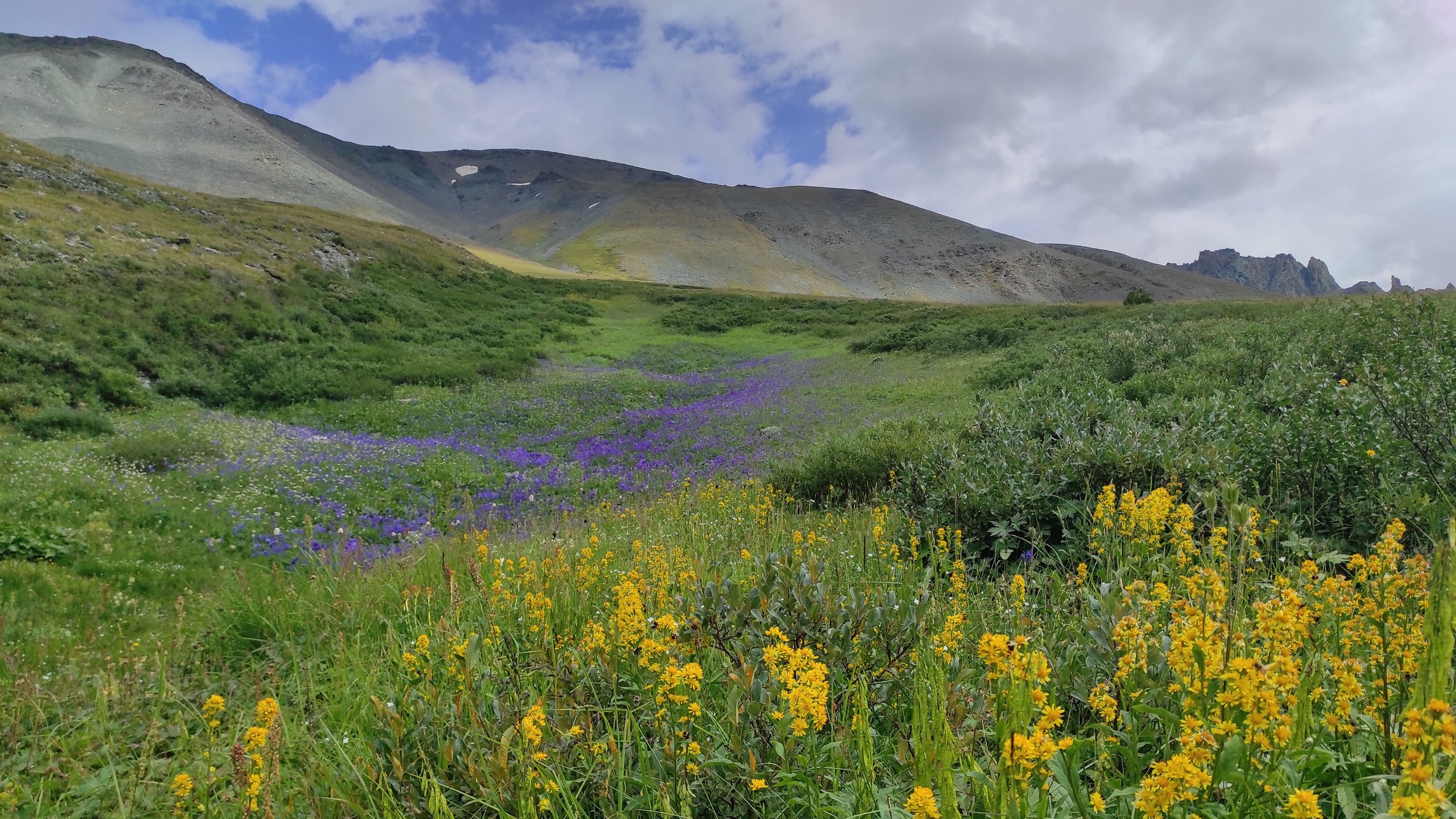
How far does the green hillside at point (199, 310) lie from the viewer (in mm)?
14633

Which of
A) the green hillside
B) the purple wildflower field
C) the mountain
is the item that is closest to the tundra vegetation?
the purple wildflower field

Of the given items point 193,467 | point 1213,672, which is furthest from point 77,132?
point 1213,672

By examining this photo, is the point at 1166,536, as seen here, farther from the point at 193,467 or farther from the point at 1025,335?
the point at 1025,335

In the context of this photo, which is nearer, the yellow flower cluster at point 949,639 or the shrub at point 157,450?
the yellow flower cluster at point 949,639

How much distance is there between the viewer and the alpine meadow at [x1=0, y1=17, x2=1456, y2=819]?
1760mm

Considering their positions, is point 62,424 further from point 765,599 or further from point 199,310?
point 765,599

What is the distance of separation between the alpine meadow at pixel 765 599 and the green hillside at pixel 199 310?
0.35 m

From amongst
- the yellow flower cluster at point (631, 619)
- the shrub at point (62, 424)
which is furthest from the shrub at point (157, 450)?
the yellow flower cluster at point (631, 619)

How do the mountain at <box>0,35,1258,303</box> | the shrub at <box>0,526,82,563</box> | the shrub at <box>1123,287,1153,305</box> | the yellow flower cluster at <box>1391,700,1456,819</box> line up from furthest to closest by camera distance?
the mountain at <box>0,35,1258,303</box> → the shrub at <box>1123,287,1153,305</box> → the shrub at <box>0,526,82,563</box> → the yellow flower cluster at <box>1391,700,1456,819</box>

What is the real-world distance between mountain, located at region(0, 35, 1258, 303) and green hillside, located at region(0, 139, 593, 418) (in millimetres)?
56654

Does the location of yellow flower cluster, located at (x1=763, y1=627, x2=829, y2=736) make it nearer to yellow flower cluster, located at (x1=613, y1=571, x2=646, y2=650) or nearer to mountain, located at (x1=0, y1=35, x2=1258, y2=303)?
yellow flower cluster, located at (x1=613, y1=571, x2=646, y2=650)

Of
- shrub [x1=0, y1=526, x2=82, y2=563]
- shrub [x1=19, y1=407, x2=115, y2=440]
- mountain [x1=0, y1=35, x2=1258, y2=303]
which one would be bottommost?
shrub [x1=19, y1=407, x2=115, y2=440]

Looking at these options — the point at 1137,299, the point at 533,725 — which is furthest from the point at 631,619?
the point at 1137,299

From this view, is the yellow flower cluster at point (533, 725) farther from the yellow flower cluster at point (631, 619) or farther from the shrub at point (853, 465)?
the shrub at point (853, 465)
